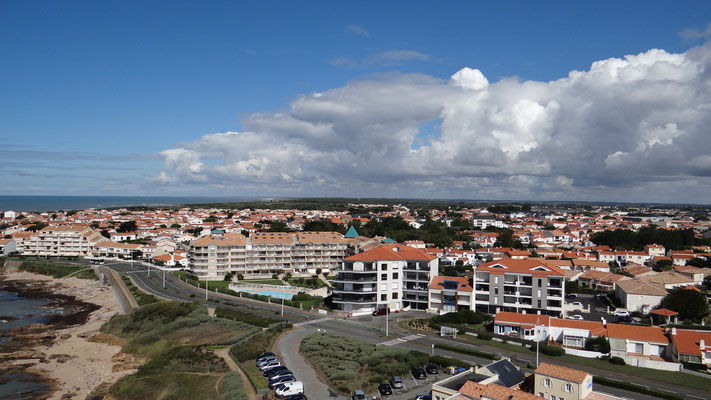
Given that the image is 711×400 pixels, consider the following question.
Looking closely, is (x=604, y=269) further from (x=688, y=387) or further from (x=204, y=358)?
(x=204, y=358)

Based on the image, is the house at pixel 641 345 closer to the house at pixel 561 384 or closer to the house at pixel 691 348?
the house at pixel 691 348

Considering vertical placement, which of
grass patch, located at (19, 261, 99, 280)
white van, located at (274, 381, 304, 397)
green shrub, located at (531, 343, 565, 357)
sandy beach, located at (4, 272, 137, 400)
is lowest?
sandy beach, located at (4, 272, 137, 400)

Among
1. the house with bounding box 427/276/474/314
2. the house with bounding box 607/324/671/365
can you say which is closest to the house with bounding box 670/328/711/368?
the house with bounding box 607/324/671/365

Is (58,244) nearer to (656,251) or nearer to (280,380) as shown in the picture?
(280,380)

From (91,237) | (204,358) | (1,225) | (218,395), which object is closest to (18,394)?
(204,358)

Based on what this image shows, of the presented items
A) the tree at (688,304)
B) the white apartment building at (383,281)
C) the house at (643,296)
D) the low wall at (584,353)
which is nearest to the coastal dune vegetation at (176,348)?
the white apartment building at (383,281)

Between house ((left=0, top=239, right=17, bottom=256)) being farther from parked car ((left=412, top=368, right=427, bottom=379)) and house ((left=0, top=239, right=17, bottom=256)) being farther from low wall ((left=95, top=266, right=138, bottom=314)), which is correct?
parked car ((left=412, top=368, right=427, bottom=379))
